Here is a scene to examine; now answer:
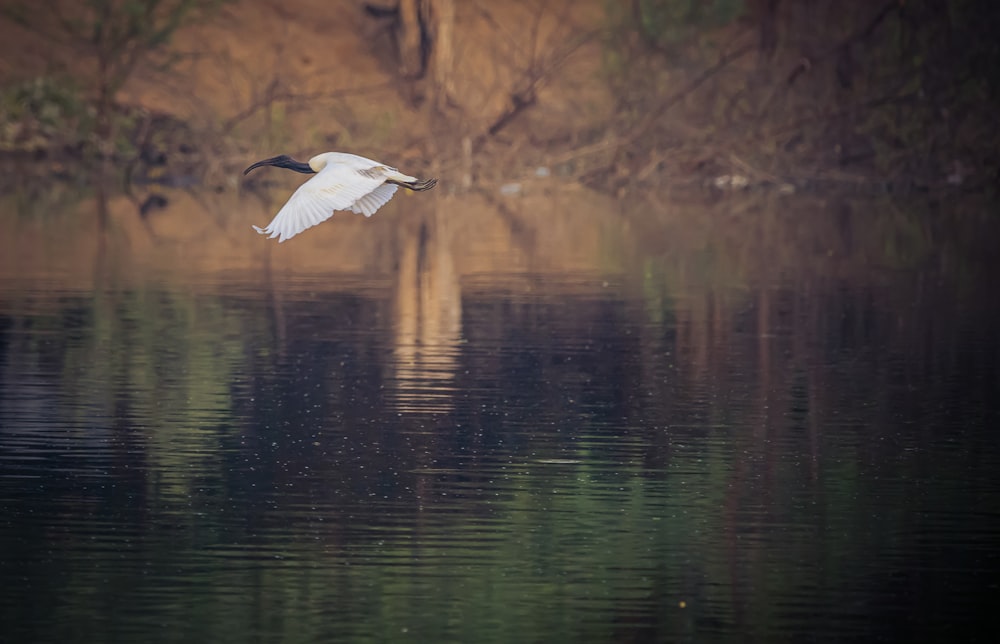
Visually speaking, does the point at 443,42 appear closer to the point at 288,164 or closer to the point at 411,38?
the point at 411,38

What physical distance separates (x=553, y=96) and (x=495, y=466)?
2905 cm

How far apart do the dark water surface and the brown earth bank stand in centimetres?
1663

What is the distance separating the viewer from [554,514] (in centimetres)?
871

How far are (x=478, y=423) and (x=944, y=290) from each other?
27.2 ft

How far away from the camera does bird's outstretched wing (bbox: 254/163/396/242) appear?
977 centimetres

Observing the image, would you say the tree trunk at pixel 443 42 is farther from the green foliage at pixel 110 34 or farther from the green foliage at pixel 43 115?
the green foliage at pixel 43 115

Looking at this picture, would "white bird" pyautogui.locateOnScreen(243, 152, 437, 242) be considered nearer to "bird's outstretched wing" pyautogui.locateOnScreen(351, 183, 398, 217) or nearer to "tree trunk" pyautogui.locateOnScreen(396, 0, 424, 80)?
"bird's outstretched wing" pyautogui.locateOnScreen(351, 183, 398, 217)

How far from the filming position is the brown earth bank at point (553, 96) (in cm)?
3334

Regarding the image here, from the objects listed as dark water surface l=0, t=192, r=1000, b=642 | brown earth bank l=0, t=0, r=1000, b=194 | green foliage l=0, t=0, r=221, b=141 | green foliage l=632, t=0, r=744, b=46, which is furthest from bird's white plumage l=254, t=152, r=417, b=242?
green foliage l=632, t=0, r=744, b=46

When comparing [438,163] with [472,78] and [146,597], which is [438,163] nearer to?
[472,78]

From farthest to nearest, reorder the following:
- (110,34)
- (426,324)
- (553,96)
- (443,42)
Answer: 1. (553,96)
2. (443,42)
3. (110,34)
4. (426,324)

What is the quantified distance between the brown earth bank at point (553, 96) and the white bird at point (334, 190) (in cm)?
2096

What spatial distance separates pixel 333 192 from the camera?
10.4 m

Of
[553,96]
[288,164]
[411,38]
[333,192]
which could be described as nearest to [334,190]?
[333,192]
